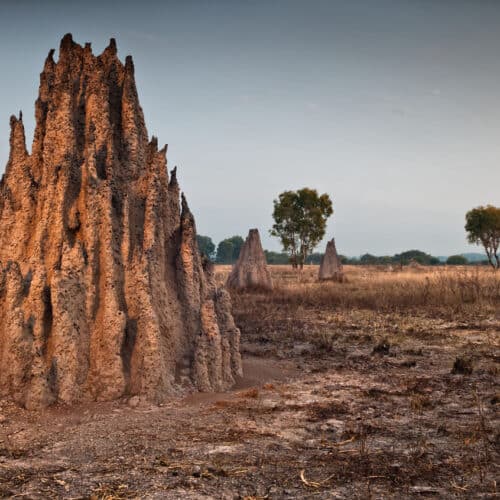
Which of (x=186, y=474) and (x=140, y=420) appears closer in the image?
(x=186, y=474)

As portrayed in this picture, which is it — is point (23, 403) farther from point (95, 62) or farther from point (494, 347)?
point (494, 347)

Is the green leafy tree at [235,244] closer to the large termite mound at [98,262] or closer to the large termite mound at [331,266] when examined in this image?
the large termite mound at [331,266]

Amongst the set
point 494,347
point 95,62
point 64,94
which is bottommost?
point 494,347

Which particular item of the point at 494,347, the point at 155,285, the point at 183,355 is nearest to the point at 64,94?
the point at 155,285

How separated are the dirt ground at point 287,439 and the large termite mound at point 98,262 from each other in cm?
32

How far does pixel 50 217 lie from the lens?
550 cm

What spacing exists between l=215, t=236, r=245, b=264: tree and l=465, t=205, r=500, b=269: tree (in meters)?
58.5

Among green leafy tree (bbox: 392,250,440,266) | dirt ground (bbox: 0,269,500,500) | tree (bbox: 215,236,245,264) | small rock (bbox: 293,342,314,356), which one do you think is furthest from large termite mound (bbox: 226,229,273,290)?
tree (bbox: 215,236,245,264)

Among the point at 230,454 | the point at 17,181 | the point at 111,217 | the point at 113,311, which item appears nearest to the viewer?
the point at 230,454

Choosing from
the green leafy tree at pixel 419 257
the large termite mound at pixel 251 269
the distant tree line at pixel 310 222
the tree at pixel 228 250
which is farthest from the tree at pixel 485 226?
the tree at pixel 228 250

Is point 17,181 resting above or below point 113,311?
above

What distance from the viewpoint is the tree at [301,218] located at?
38.9m

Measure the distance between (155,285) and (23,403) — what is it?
1.74 m

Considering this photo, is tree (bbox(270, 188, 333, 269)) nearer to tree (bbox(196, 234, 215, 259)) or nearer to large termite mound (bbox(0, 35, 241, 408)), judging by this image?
large termite mound (bbox(0, 35, 241, 408))
